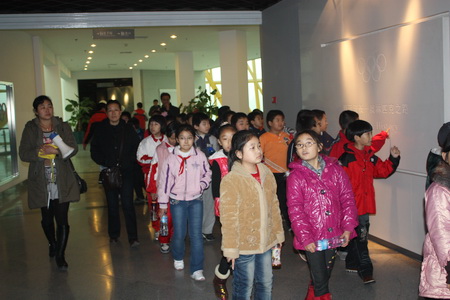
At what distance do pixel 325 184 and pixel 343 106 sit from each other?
11.8 ft

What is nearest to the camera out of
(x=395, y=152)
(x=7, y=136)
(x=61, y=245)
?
(x=395, y=152)

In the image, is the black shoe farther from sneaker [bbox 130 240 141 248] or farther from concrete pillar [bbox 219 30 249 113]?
concrete pillar [bbox 219 30 249 113]

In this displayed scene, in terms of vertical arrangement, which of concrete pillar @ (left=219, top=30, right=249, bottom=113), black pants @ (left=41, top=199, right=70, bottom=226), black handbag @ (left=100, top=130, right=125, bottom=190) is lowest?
black pants @ (left=41, top=199, right=70, bottom=226)

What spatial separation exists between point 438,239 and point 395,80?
344 cm

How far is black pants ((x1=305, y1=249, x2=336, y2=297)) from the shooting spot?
3830 millimetres

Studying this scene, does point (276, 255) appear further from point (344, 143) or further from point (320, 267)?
point (344, 143)

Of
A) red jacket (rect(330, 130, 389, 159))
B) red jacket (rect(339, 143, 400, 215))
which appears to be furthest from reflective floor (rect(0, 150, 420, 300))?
red jacket (rect(330, 130, 389, 159))

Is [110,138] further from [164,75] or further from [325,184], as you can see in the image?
[164,75]

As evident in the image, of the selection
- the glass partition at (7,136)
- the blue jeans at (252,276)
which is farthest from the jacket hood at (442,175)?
the glass partition at (7,136)

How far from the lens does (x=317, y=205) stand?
148 inches

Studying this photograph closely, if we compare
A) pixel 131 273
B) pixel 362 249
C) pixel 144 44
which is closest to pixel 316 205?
pixel 362 249

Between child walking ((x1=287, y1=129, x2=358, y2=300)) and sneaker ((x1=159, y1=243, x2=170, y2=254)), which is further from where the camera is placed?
sneaker ((x1=159, y1=243, x2=170, y2=254))

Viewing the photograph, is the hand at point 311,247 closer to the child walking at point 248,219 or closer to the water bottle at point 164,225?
the child walking at point 248,219

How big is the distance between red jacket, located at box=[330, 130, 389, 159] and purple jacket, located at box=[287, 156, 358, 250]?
4.70ft
